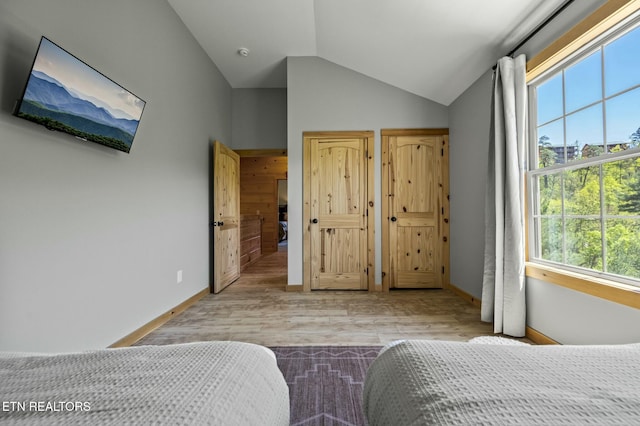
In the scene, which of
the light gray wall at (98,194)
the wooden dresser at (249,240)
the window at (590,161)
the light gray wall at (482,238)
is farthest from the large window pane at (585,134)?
the wooden dresser at (249,240)

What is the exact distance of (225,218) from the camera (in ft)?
12.6

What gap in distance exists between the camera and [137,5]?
A: 86.7 inches

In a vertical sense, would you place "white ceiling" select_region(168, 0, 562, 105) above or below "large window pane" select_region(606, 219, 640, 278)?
above

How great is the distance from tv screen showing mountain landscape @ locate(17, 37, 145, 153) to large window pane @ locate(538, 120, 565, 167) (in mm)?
3064

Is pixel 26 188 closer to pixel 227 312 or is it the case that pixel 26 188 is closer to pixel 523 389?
pixel 227 312

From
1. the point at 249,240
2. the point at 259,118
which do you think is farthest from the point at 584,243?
the point at 249,240

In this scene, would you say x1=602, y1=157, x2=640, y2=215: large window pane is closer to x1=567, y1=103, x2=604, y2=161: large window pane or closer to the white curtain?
x1=567, y1=103, x2=604, y2=161: large window pane

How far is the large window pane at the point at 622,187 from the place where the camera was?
1.53 metres

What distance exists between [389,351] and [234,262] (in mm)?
3629

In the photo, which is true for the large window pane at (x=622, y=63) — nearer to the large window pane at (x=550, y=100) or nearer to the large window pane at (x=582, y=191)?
the large window pane at (x=550, y=100)

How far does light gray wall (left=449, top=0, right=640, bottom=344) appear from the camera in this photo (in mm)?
1625

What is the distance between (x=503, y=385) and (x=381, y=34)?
321cm

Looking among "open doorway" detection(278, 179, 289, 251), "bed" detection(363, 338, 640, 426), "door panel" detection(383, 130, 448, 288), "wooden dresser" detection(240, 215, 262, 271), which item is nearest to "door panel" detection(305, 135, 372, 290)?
"door panel" detection(383, 130, 448, 288)

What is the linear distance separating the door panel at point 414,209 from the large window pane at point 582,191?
5.52ft
